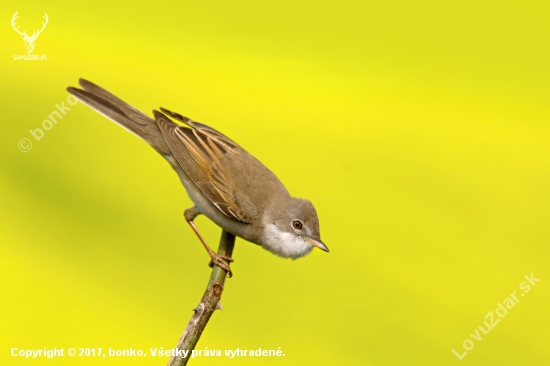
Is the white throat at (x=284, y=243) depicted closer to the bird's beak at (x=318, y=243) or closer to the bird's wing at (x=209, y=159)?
the bird's beak at (x=318, y=243)

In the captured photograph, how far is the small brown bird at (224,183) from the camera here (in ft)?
11.2

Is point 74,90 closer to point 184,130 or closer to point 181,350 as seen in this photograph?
point 184,130

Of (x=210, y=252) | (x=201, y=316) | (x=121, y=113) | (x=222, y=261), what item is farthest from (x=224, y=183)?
(x=201, y=316)

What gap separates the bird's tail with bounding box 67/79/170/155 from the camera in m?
3.56

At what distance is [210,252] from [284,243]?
448 mm

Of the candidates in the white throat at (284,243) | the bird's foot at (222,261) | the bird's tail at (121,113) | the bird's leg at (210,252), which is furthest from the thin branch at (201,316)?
the bird's tail at (121,113)

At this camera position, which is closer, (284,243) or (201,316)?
(201,316)

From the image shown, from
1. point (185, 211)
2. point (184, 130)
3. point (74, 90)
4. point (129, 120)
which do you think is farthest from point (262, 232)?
point (74, 90)

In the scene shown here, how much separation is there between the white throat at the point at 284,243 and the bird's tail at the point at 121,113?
897 millimetres

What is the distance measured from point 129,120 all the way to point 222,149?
2.12ft

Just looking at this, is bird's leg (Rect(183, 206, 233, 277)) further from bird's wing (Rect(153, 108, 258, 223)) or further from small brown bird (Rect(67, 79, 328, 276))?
bird's wing (Rect(153, 108, 258, 223))

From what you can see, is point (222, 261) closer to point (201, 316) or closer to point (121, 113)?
point (201, 316)

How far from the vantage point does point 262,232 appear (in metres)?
3.50

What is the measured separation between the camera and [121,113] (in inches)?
146
